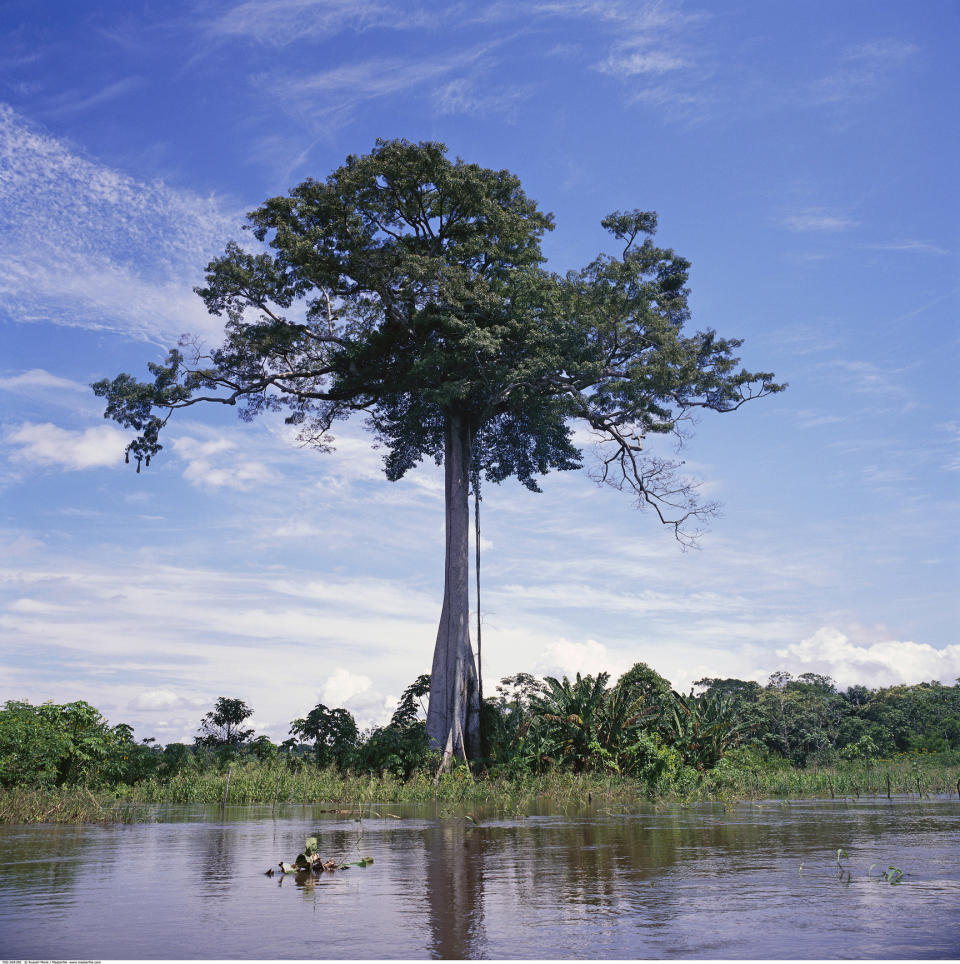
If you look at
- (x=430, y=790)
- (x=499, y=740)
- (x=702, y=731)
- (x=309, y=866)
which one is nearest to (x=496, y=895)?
(x=309, y=866)

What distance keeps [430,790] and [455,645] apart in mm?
6547

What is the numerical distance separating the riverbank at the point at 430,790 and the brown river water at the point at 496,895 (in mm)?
3553

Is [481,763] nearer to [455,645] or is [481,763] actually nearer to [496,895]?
[455,645]

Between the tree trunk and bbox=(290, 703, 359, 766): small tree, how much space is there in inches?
84.2

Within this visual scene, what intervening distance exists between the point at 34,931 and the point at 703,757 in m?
16.8

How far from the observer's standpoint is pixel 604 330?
2327cm

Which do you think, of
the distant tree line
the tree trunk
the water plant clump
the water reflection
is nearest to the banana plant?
the distant tree line

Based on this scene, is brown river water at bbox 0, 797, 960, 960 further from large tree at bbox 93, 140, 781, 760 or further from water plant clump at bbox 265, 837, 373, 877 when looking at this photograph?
large tree at bbox 93, 140, 781, 760

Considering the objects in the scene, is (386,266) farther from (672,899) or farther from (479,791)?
(672,899)

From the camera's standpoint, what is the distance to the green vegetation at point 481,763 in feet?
45.7

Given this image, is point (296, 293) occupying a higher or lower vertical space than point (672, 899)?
higher

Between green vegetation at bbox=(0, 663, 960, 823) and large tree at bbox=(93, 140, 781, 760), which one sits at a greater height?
large tree at bbox=(93, 140, 781, 760)

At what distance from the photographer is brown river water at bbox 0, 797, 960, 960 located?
3607 mm

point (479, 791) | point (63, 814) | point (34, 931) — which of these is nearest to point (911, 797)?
point (479, 791)
